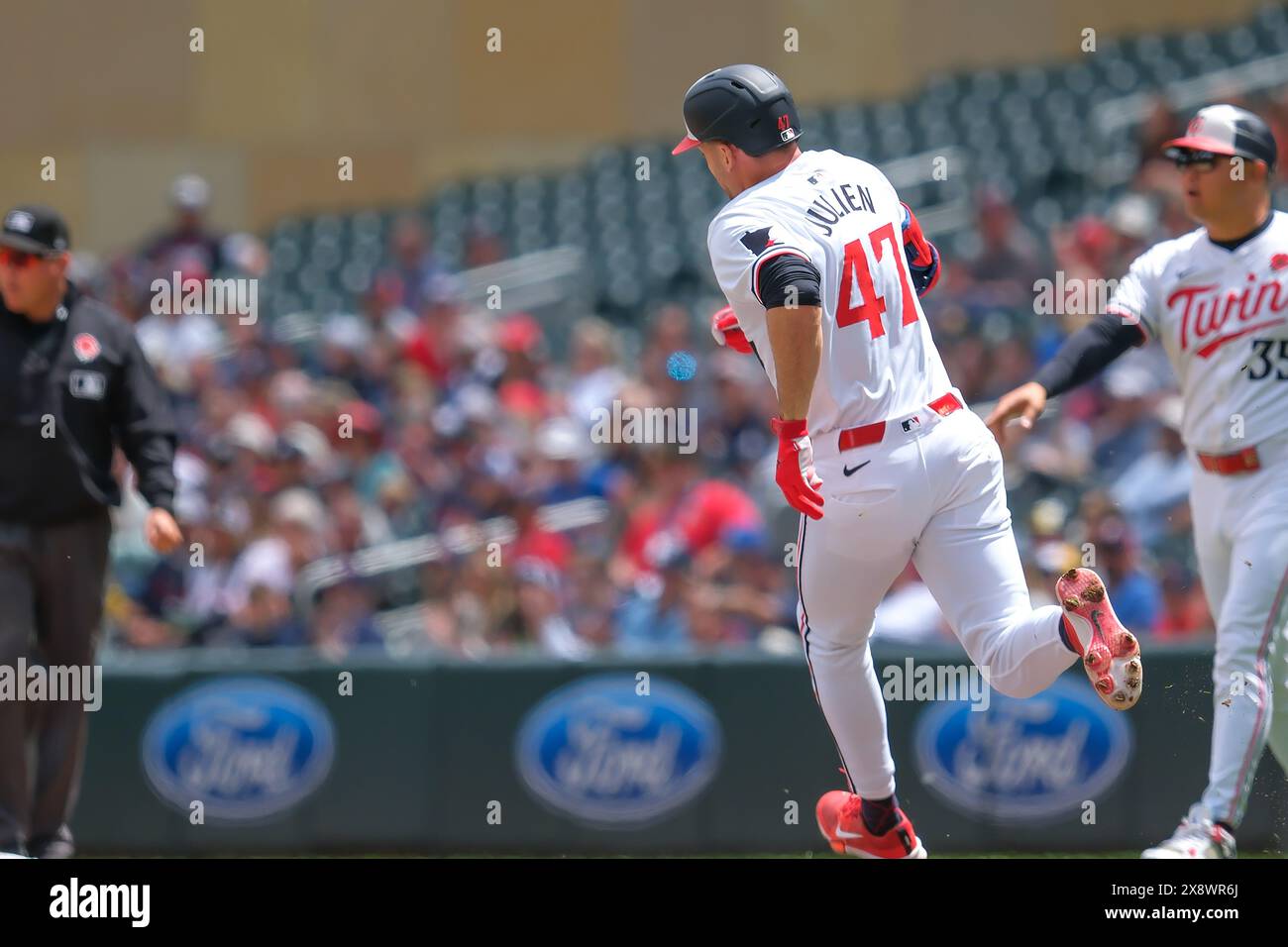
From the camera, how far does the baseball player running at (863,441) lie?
4.34 m

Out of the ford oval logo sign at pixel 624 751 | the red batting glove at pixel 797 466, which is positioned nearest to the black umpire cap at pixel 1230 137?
the red batting glove at pixel 797 466

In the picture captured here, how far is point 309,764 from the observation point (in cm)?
795

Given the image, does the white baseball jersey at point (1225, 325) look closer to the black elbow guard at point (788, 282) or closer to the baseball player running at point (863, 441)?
the baseball player running at point (863, 441)

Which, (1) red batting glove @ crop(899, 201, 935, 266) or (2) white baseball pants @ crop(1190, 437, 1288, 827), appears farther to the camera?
(2) white baseball pants @ crop(1190, 437, 1288, 827)

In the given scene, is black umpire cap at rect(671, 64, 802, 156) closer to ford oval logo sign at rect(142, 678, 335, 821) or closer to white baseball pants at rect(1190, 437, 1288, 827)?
white baseball pants at rect(1190, 437, 1288, 827)

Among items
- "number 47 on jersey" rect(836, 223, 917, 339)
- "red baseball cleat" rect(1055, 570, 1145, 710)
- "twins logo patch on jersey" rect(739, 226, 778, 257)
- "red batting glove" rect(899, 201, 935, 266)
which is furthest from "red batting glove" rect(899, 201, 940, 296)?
"red baseball cleat" rect(1055, 570, 1145, 710)

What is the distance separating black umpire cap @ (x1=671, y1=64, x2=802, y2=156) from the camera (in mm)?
4480

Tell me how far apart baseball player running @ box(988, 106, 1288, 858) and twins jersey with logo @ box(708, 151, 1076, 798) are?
373mm

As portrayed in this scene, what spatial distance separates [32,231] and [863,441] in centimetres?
267

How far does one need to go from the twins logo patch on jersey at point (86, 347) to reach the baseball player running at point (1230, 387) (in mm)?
2799

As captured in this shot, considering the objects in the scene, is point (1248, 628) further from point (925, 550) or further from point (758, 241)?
point (758, 241)

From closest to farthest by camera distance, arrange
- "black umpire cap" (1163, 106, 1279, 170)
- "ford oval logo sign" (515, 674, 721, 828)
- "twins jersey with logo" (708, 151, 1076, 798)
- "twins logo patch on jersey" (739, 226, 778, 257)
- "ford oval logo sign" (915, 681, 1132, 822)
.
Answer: "twins logo patch on jersey" (739, 226, 778, 257), "twins jersey with logo" (708, 151, 1076, 798), "black umpire cap" (1163, 106, 1279, 170), "ford oval logo sign" (915, 681, 1132, 822), "ford oval logo sign" (515, 674, 721, 828)

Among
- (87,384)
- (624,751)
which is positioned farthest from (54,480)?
(624,751)

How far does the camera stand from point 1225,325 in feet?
16.6
